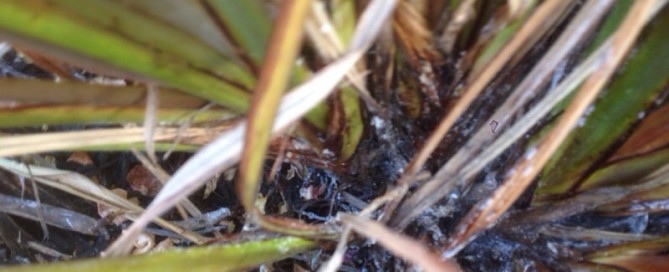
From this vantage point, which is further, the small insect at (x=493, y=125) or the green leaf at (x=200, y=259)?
the small insect at (x=493, y=125)

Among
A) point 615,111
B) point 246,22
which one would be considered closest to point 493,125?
point 615,111

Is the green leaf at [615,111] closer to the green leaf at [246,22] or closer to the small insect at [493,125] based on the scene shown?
the small insect at [493,125]

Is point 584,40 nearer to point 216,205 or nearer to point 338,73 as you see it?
point 338,73

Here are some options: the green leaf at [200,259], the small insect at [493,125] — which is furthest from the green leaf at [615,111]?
the green leaf at [200,259]

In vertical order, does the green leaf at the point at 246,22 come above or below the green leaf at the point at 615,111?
below

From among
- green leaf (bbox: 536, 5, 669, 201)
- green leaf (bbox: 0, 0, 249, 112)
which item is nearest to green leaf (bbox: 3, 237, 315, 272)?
green leaf (bbox: 0, 0, 249, 112)

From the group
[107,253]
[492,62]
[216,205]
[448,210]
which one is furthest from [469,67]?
[216,205]

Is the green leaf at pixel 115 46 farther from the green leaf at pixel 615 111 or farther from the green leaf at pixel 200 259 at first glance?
the green leaf at pixel 615 111

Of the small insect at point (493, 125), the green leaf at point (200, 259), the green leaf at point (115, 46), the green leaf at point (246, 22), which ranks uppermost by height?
the small insect at point (493, 125)

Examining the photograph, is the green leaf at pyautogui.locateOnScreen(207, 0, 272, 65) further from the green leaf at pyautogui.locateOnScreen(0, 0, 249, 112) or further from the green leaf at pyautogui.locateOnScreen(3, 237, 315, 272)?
the green leaf at pyautogui.locateOnScreen(3, 237, 315, 272)
